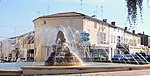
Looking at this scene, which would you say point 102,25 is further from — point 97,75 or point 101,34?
point 97,75

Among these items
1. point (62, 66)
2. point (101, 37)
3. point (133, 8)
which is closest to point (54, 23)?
point (101, 37)

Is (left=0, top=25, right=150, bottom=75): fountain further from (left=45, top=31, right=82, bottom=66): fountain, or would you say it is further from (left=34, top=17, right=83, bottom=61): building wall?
(left=34, top=17, right=83, bottom=61): building wall

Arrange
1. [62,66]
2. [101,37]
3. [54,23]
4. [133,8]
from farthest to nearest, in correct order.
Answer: [101,37], [54,23], [62,66], [133,8]

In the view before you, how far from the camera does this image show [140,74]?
18.6 metres

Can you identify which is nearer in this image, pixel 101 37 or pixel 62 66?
pixel 62 66

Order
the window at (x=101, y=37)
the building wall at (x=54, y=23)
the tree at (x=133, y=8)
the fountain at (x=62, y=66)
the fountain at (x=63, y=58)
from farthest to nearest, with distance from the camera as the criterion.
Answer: the window at (x=101, y=37) < the building wall at (x=54, y=23) < the fountain at (x=63, y=58) < the fountain at (x=62, y=66) < the tree at (x=133, y=8)

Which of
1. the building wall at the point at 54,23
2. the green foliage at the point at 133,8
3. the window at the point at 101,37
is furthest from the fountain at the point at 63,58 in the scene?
the window at the point at 101,37

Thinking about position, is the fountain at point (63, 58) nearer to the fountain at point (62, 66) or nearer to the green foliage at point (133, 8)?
the fountain at point (62, 66)

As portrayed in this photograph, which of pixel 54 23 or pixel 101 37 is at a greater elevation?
pixel 54 23

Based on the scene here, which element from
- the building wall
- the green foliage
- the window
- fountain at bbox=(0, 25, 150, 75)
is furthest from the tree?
the window

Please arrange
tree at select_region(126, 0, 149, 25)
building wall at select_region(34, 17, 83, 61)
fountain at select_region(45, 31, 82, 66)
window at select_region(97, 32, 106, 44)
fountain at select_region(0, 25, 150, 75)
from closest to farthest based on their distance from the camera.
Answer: tree at select_region(126, 0, 149, 25) → fountain at select_region(0, 25, 150, 75) → fountain at select_region(45, 31, 82, 66) → building wall at select_region(34, 17, 83, 61) → window at select_region(97, 32, 106, 44)

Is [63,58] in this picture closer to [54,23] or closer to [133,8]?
[133,8]

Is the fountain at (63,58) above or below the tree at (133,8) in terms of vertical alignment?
below

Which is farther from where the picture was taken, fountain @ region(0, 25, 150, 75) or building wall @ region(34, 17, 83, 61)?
building wall @ region(34, 17, 83, 61)
